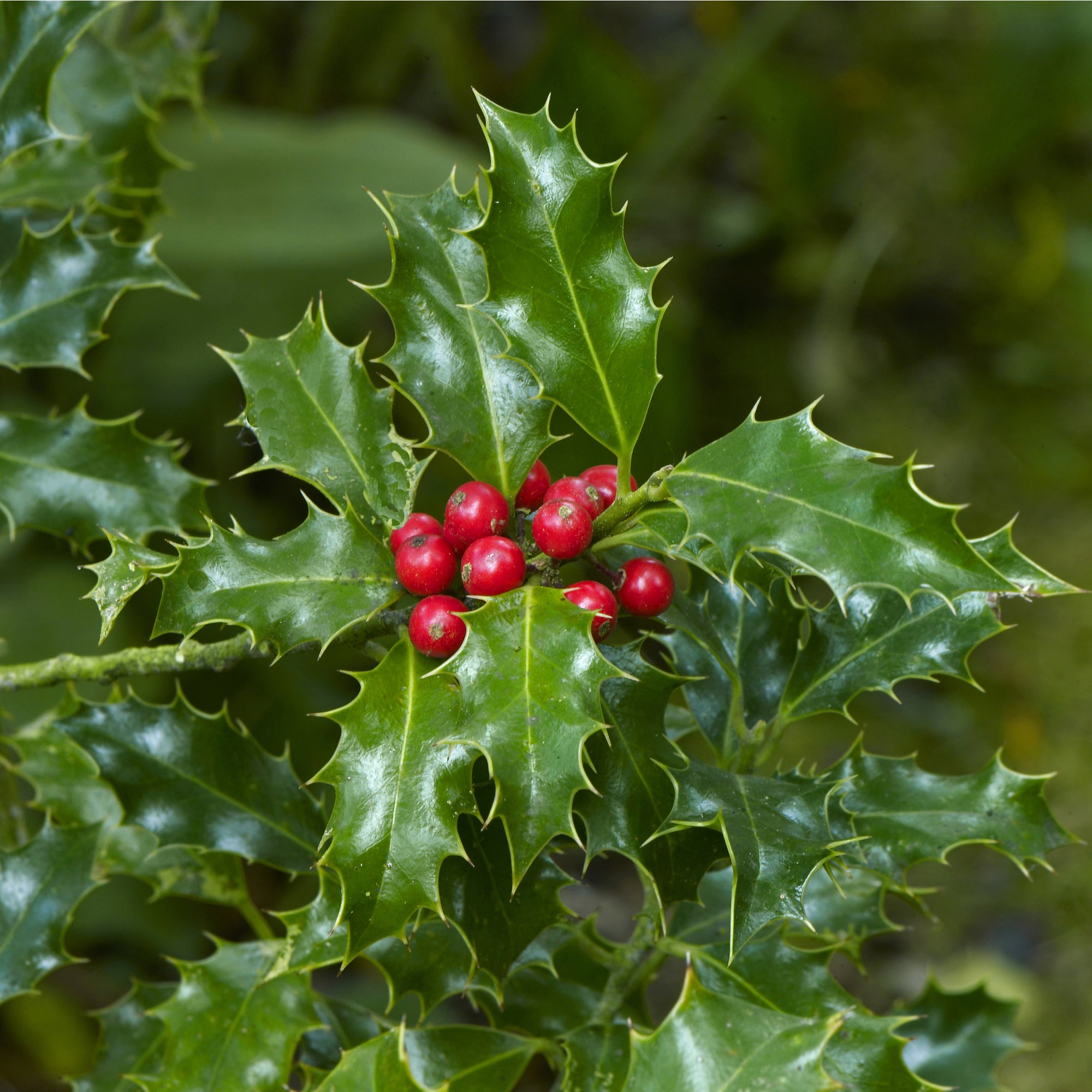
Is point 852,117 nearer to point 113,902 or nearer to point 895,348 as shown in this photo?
point 895,348

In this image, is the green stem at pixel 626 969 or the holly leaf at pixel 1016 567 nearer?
the holly leaf at pixel 1016 567

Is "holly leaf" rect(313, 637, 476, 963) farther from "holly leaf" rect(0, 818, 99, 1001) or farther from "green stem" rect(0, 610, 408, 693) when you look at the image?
"holly leaf" rect(0, 818, 99, 1001)

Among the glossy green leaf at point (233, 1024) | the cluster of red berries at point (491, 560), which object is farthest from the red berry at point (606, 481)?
the glossy green leaf at point (233, 1024)

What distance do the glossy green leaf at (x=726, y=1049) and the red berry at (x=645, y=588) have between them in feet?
0.79

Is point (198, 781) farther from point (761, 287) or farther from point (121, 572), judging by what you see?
point (761, 287)

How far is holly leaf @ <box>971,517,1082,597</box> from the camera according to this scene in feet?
1.95

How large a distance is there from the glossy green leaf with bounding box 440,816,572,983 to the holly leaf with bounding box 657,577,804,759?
0.70ft

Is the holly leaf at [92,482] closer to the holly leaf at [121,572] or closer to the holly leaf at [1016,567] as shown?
the holly leaf at [121,572]

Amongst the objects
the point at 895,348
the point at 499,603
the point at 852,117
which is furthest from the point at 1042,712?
the point at 499,603

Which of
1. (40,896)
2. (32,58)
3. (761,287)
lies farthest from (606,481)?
(761,287)

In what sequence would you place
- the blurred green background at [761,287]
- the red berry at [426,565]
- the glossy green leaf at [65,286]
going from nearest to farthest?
the red berry at [426,565], the glossy green leaf at [65,286], the blurred green background at [761,287]

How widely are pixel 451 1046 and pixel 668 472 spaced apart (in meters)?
0.49

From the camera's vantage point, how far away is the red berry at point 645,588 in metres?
0.65

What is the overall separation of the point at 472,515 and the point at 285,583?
0.12m
